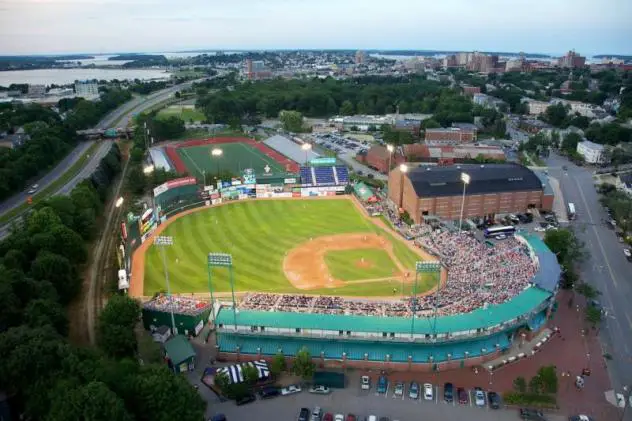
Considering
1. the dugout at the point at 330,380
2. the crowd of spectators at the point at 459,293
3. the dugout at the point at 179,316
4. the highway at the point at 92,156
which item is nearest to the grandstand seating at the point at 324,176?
the crowd of spectators at the point at 459,293

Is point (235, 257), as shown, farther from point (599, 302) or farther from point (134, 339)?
point (599, 302)

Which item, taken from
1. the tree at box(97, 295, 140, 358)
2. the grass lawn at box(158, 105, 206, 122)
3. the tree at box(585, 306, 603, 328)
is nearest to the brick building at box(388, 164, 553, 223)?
the tree at box(585, 306, 603, 328)

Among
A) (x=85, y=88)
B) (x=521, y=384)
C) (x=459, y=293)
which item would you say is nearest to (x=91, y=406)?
(x=521, y=384)

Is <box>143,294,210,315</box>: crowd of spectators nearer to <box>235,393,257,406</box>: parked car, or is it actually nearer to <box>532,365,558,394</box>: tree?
<box>235,393,257,406</box>: parked car

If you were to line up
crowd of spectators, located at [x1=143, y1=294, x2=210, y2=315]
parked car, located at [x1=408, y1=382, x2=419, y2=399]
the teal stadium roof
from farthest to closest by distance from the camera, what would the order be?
crowd of spectators, located at [x1=143, y1=294, x2=210, y2=315]
the teal stadium roof
parked car, located at [x1=408, y1=382, x2=419, y2=399]

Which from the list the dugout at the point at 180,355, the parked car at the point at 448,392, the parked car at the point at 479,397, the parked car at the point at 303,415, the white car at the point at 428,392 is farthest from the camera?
the dugout at the point at 180,355

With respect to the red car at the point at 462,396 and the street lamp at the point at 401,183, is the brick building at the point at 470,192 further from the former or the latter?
the red car at the point at 462,396
